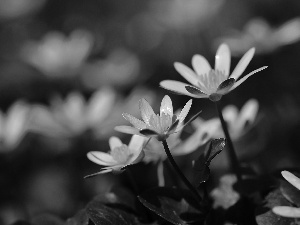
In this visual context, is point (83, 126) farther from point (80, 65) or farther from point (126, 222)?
point (126, 222)

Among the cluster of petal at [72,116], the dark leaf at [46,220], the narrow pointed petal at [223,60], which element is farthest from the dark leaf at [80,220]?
the cluster of petal at [72,116]

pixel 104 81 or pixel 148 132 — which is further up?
pixel 148 132

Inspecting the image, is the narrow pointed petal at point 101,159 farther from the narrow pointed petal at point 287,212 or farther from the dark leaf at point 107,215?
the narrow pointed petal at point 287,212

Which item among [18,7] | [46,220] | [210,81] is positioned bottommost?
[18,7]

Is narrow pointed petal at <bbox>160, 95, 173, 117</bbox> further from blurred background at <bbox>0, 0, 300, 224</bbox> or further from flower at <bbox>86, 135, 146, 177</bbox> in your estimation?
blurred background at <bbox>0, 0, 300, 224</bbox>

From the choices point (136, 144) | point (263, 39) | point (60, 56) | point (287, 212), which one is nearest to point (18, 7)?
point (60, 56)

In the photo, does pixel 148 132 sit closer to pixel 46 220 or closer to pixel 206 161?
pixel 206 161

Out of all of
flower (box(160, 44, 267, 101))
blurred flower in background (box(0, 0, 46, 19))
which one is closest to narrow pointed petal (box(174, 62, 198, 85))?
flower (box(160, 44, 267, 101))

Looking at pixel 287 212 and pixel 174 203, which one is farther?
pixel 174 203
